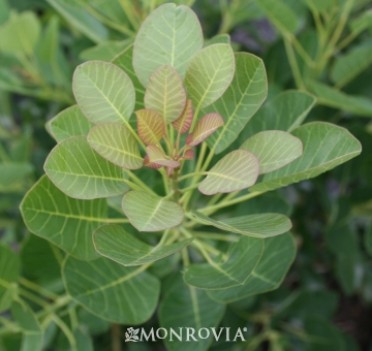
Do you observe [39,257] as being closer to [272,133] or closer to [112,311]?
[112,311]

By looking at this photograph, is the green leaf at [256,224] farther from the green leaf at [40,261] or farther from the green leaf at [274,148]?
the green leaf at [40,261]

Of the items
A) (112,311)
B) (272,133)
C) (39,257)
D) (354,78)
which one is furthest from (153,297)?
(354,78)

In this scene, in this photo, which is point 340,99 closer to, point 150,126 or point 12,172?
point 150,126

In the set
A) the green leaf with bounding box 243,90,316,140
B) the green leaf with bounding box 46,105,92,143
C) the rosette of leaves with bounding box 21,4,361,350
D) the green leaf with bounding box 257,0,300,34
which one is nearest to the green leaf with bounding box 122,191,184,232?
the rosette of leaves with bounding box 21,4,361,350

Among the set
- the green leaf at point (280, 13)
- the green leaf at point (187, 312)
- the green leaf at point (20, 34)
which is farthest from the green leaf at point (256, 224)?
the green leaf at point (20, 34)

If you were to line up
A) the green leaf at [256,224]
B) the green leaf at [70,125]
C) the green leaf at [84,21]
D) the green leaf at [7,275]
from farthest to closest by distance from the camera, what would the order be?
1. the green leaf at [84,21]
2. the green leaf at [7,275]
3. the green leaf at [70,125]
4. the green leaf at [256,224]

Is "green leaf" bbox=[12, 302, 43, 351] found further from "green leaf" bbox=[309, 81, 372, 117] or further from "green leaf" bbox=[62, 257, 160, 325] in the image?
"green leaf" bbox=[309, 81, 372, 117]
